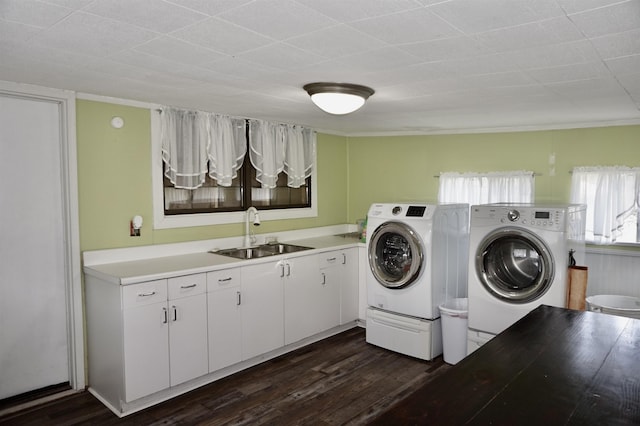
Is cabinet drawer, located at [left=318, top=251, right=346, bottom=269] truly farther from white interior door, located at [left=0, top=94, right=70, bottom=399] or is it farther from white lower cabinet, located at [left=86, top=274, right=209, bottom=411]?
white interior door, located at [left=0, top=94, right=70, bottom=399]

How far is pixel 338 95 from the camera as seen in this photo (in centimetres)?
292

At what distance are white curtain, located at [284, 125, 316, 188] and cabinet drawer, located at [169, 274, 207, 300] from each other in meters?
1.80

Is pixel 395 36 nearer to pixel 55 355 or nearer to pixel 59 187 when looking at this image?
pixel 59 187

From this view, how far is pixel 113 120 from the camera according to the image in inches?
136

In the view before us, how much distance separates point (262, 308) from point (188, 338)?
69 centimetres

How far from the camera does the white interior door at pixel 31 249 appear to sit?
3.09 meters

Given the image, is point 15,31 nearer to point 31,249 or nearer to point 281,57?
point 281,57

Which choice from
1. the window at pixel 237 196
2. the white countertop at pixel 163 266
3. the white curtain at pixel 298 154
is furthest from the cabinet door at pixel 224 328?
the white curtain at pixel 298 154

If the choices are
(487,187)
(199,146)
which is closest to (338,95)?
(199,146)

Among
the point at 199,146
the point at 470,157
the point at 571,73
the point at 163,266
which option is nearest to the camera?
the point at 571,73

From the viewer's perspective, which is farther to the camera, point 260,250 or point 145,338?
point 260,250

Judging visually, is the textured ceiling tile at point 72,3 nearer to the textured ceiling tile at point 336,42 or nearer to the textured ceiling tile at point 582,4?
the textured ceiling tile at point 336,42

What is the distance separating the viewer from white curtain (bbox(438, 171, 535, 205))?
15.1 ft

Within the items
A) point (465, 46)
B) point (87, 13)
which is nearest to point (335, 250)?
point (465, 46)
